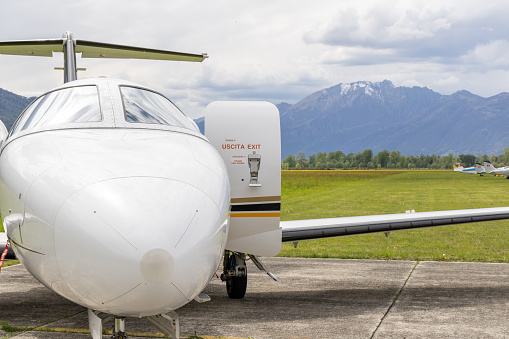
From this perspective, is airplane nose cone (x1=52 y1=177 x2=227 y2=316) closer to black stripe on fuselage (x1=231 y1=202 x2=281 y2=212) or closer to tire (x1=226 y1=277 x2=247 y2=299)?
black stripe on fuselage (x1=231 y1=202 x2=281 y2=212)

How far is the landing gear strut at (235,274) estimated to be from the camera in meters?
8.60

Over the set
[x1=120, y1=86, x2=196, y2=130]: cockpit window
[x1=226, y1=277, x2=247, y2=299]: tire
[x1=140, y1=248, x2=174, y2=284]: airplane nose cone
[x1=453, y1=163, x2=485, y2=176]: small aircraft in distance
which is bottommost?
[x1=453, y1=163, x2=485, y2=176]: small aircraft in distance

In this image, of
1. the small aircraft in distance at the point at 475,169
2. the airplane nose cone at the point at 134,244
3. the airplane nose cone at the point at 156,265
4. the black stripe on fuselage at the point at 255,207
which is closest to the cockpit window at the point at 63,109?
the airplane nose cone at the point at 134,244

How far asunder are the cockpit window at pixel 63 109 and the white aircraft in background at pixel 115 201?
14 millimetres

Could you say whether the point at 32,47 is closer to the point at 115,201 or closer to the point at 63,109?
the point at 63,109

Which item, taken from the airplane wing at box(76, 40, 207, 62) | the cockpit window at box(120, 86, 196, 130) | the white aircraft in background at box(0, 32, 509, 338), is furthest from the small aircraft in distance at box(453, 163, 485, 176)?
the white aircraft in background at box(0, 32, 509, 338)

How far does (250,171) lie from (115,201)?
3.95 metres

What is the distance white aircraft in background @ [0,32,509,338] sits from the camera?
3.79 metres

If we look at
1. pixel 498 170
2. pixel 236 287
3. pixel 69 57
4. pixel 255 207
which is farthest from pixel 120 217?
pixel 498 170

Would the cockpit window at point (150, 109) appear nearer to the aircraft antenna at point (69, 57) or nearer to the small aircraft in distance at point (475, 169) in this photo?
the aircraft antenna at point (69, 57)

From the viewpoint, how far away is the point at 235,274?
870 centimetres

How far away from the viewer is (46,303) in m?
8.74

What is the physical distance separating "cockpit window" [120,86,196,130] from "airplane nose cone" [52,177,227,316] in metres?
1.45

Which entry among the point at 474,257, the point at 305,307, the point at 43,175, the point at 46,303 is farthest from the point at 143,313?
the point at 474,257
